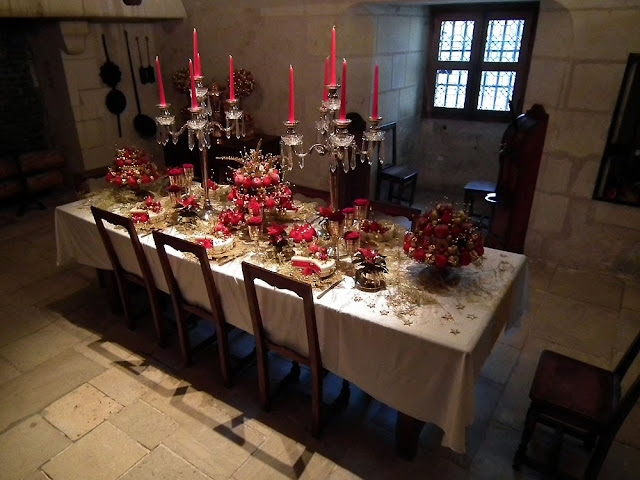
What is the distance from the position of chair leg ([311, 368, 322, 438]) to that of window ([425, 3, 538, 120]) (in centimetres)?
448

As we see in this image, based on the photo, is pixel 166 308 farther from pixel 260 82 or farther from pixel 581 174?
pixel 581 174

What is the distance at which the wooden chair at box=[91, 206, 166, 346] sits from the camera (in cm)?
284

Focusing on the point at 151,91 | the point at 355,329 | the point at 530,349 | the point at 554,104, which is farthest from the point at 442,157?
the point at 355,329

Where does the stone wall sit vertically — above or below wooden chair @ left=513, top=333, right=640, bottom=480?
above

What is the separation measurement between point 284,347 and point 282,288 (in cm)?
47

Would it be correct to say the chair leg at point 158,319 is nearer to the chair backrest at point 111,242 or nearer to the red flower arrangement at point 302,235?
the chair backrest at point 111,242

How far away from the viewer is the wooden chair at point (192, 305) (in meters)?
2.47

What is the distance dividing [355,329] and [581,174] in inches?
119

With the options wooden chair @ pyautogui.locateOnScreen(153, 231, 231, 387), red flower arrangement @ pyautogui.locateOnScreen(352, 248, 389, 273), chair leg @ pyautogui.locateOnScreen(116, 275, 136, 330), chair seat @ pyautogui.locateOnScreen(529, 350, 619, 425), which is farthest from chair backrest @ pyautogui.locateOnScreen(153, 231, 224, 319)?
A: chair seat @ pyautogui.locateOnScreen(529, 350, 619, 425)

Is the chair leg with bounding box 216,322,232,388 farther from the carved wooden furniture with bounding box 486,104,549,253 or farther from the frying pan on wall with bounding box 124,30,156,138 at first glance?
the frying pan on wall with bounding box 124,30,156,138

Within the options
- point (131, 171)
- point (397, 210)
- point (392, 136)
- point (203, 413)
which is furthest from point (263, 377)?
point (392, 136)

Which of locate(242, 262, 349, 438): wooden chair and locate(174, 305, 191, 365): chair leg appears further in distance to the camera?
locate(174, 305, 191, 365): chair leg

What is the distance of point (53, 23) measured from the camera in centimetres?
532

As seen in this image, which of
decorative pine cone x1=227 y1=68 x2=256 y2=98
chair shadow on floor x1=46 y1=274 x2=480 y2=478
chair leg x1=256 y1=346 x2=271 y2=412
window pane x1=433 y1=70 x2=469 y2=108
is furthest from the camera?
window pane x1=433 y1=70 x2=469 y2=108
